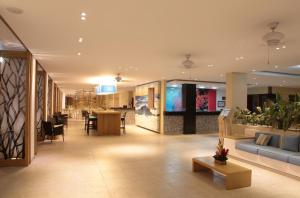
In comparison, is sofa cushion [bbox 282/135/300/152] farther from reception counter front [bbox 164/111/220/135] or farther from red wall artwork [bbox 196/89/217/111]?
red wall artwork [bbox 196/89/217/111]

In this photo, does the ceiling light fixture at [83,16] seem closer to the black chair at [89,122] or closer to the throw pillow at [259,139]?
the throw pillow at [259,139]

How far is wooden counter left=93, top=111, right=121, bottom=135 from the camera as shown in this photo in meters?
11.0

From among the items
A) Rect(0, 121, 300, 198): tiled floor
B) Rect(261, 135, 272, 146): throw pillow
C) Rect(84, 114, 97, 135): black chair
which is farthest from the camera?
Rect(84, 114, 97, 135): black chair

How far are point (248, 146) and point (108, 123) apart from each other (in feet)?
22.7

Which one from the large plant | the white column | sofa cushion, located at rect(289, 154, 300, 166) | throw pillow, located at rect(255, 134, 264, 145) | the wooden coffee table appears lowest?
the wooden coffee table

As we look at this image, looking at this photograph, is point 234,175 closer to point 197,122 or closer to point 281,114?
point 281,114

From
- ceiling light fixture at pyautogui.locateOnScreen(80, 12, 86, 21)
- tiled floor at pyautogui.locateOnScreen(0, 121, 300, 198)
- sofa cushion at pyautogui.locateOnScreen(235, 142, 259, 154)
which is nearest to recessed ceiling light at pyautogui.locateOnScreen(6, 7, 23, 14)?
ceiling light fixture at pyautogui.locateOnScreen(80, 12, 86, 21)

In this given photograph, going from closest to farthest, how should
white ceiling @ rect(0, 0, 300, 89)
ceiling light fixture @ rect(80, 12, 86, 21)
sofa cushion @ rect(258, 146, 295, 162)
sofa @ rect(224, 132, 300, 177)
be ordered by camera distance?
white ceiling @ rect(0, 0, 300, 89)
ceiling light fixture @ rect(80, 12, 86, 21)
sofa @ rect(224, 132, 300, 177)
sofa cushion @ rect(258, 146, 295, 162)

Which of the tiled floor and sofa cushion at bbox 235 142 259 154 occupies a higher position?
sofa cushion at bbox 235 142 259 154

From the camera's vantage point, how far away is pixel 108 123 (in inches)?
438

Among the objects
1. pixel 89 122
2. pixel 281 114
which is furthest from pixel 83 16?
pixel 89 122

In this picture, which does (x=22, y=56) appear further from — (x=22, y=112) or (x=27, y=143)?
(x=27, y=143)

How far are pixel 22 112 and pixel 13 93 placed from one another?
20.7 inches

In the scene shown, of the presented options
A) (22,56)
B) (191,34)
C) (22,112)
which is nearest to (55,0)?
(191,34)
